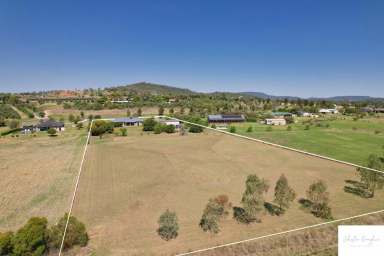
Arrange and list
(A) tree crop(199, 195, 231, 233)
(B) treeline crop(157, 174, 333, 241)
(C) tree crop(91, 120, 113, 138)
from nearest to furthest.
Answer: (B) treeline crop(157, 174, 333, 241) → (A) tree crop(199, 195, 231, 233) → (C) tree crop(91, 120, 113, 138)

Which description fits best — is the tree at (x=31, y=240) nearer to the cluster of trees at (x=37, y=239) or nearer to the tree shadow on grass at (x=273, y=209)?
the cluster of trees at (x=37, y=239)

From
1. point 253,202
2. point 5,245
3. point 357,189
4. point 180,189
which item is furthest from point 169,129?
point 5,245

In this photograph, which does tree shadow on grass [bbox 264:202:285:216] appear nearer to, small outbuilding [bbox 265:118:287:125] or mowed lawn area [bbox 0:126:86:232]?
mowed lawn area [bbox 0:126:86:232]

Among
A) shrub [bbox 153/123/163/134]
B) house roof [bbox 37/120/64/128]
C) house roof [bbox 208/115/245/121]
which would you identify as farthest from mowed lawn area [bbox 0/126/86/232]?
house roof [bbox 208/115/245/121]

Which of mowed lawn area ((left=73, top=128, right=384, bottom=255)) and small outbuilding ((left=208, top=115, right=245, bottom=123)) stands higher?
small outbuilding ((left=208, top=115, right=245, bottom=123))

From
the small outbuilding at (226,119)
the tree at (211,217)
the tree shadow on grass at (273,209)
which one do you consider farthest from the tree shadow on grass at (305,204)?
the small outbuilding at (226,119)

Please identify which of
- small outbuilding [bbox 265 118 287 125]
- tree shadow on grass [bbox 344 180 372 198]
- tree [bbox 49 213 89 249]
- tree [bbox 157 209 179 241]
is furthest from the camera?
small outbuilding [bbox 265 118 287 125]
